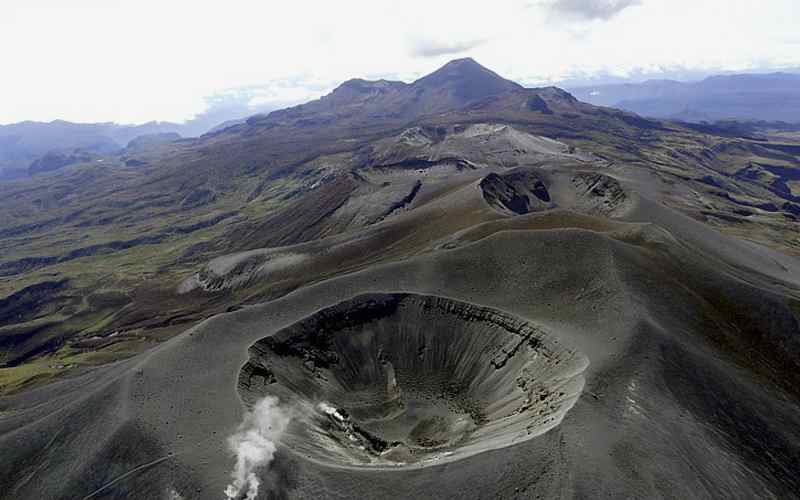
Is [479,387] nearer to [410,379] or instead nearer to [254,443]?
[410,379]

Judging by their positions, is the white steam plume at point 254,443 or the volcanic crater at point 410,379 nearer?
the white steam plume at point 254,443

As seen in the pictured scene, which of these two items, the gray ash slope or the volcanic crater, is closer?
the gray ash slope

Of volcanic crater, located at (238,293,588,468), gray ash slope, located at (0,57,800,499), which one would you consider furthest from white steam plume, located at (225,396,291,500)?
volcanic crater, located at (238,293,588,468)

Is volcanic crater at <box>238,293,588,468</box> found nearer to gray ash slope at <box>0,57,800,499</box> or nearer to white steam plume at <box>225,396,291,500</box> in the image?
gray ash slope at <box>0,57,800,499</box>

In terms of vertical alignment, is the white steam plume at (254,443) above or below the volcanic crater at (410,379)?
above

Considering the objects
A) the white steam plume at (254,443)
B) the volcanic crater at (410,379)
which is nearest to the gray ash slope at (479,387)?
the volcanic crater at (410,379)

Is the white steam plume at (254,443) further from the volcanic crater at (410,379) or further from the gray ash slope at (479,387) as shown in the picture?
the volcanic crater at (410,379)
